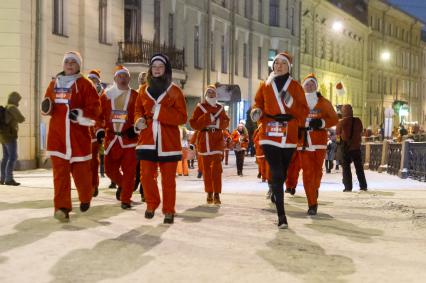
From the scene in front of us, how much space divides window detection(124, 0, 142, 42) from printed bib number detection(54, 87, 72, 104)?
18.5 meters

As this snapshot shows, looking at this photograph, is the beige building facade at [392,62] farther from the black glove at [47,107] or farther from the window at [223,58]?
the black glove at [47,107]

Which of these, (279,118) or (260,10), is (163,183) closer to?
(279,118)

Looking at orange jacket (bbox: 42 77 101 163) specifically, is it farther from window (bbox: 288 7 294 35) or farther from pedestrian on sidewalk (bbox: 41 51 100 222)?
window (bbox: 288 7 294 35)

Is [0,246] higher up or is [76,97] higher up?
[76,97]

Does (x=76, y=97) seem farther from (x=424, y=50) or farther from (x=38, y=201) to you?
A: (x=424, y=50)

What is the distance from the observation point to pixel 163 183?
8797mm

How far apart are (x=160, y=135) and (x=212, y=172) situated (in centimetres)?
241

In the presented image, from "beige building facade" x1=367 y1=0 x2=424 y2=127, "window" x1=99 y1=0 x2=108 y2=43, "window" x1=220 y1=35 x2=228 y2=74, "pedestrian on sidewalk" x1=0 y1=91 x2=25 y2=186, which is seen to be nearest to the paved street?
"pedestrian on sidewalk" x1=0 y1=91 x2=25 y2=186

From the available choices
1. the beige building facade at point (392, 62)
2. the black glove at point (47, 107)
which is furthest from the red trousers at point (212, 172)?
the beige building facade at point (392, 62)

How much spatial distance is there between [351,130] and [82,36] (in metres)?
11.8

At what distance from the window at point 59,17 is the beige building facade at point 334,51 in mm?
25351

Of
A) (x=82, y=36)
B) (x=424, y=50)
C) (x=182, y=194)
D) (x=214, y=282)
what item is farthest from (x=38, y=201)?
(x=424, y=50)

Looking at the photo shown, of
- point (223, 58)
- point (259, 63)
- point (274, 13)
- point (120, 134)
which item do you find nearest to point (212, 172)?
point (120, 134)

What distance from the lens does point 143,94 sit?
29.3 feet
